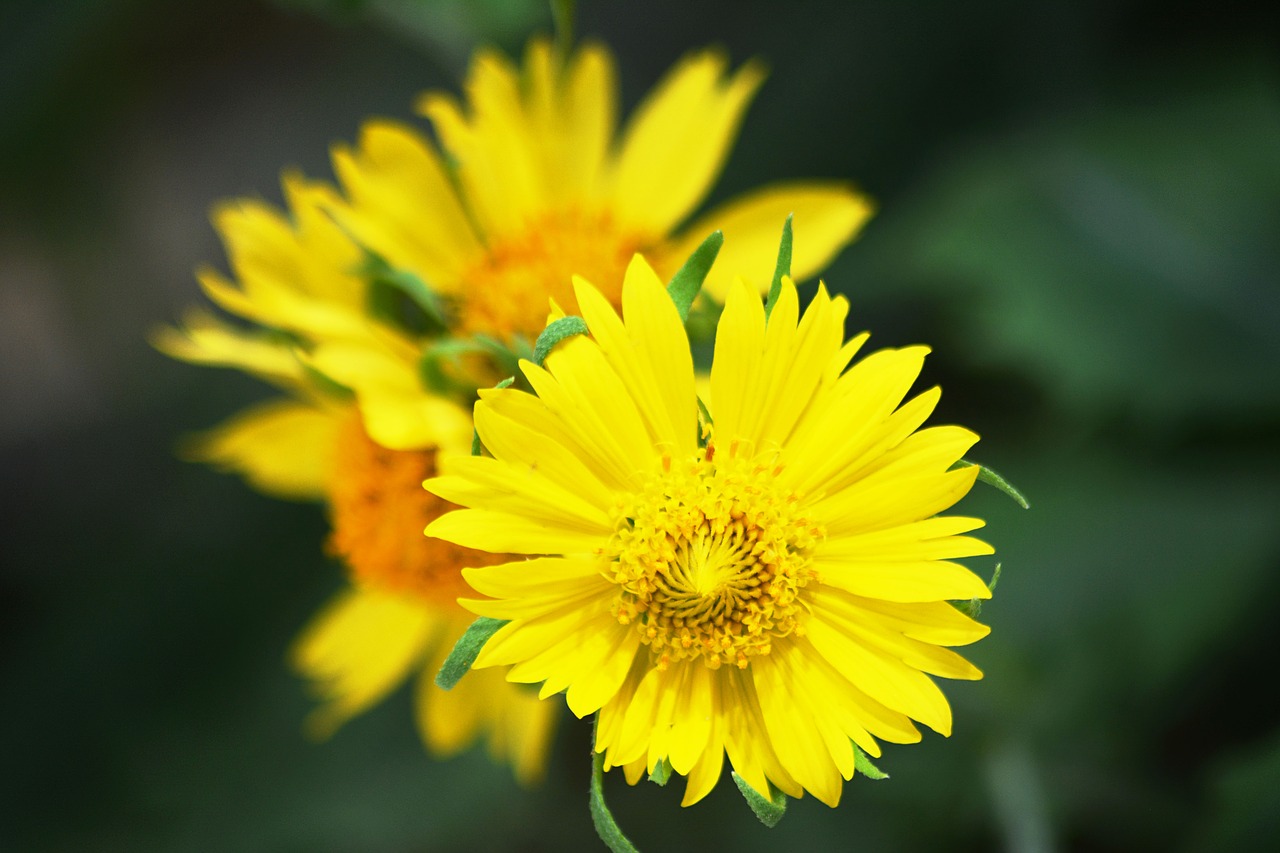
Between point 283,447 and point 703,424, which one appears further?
point 283,447

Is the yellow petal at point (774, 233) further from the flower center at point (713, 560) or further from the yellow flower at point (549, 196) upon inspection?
the flower center at point (713, 560)

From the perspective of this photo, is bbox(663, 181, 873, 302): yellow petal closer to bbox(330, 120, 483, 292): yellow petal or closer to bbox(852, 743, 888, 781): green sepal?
bbox(330, 120, 483, 292): yellow petal

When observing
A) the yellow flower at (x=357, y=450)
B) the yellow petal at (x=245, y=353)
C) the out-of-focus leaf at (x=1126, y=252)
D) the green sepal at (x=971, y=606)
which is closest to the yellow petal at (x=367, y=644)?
the yellow flower at (x=357, y=450)

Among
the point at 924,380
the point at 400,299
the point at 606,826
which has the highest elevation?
the point at 924,380

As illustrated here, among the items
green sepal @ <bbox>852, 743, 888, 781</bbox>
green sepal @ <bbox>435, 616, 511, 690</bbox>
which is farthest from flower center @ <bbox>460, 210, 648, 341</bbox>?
green sepal @ <bbox>852, 743, 888, 781</bbox>

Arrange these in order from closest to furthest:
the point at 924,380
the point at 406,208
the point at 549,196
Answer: the point at 406,208
the point at 549,196
the point at 924,380

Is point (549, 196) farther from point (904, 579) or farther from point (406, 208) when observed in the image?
point (904, 579)

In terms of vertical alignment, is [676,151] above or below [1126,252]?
below

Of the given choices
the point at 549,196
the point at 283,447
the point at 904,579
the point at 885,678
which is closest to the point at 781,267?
the point at 904,579
